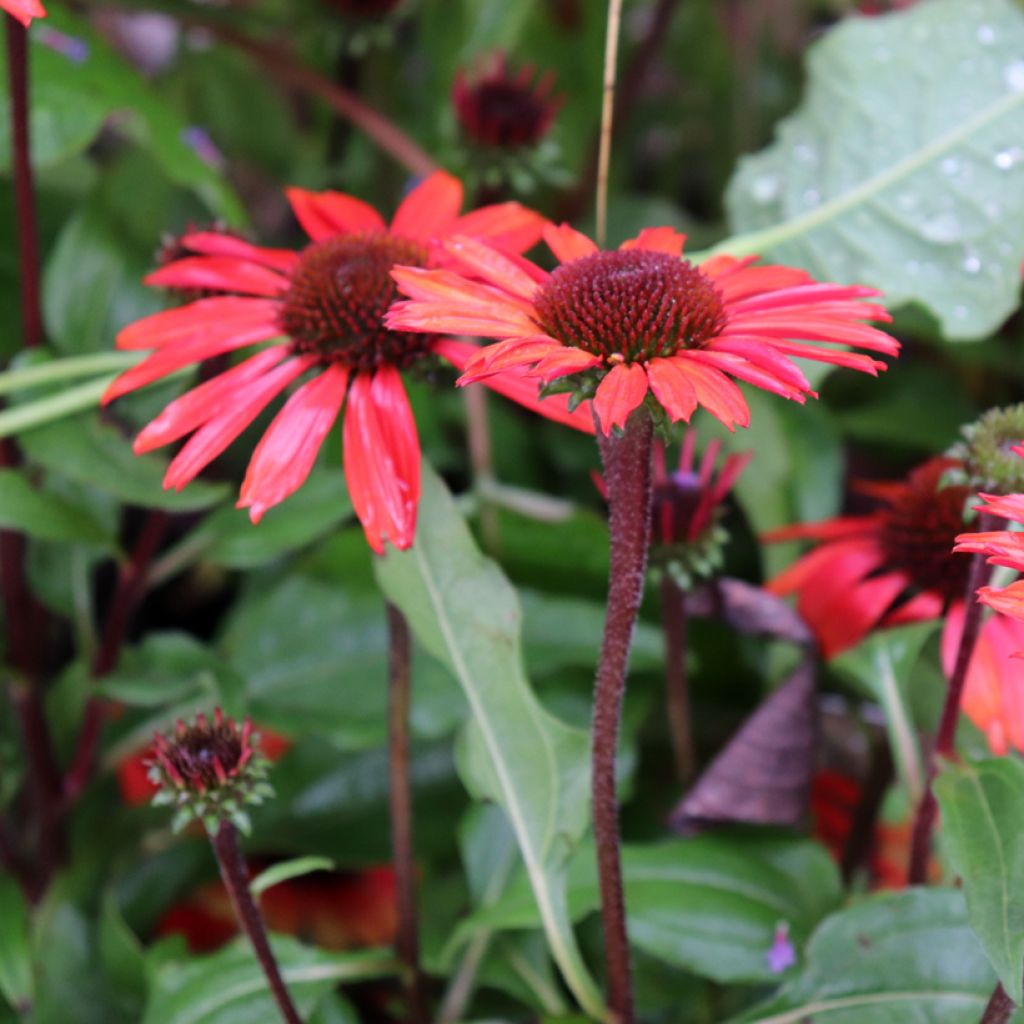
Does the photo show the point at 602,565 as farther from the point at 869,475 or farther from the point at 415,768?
the point at 869,475

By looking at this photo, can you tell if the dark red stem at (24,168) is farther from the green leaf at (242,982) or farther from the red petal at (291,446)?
the green leaf at (242,982)

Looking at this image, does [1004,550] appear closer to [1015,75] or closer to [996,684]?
[996,684]

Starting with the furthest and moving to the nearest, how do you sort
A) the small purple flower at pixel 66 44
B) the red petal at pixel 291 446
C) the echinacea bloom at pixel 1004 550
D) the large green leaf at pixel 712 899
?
1. the small purple flower at pixel 66 44
2. the large green leaf at pixel 712 899
3. the red petal at pixel 291 446
4. the echinacea bloom at pixel 1004 550

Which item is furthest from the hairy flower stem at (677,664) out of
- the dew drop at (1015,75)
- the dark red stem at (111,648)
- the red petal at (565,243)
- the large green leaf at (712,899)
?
the dew drop at (1015,75)

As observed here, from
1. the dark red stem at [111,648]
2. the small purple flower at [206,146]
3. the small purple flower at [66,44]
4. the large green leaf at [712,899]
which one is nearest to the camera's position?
the large green leaf at [712,899]

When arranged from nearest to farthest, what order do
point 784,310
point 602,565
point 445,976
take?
point 784,310
point 445,976
point 602,565

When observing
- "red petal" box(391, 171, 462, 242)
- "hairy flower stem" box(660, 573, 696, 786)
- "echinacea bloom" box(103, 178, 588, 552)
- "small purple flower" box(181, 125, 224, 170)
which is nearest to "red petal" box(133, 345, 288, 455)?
"echinacea bloom" box(103, 178, 588, 552)

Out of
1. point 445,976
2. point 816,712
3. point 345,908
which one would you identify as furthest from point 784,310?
point 345,908
